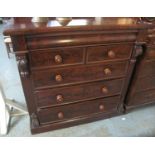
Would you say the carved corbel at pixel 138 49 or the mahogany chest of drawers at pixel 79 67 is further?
the carved corbel at pixel 138 49

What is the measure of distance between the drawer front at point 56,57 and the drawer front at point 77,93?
0.79 feet

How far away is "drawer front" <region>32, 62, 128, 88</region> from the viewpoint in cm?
109

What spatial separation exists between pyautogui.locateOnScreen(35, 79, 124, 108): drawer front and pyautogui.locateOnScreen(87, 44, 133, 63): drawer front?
235 mm

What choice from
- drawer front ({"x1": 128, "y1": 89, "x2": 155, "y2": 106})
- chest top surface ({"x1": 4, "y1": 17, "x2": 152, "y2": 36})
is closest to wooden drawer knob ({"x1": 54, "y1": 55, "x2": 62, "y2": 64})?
chest top surface ({"x1": 4, "y1": 17, "x2": 152, "y2": 36})

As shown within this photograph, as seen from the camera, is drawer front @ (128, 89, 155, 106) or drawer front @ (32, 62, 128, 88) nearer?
drawer front @ (32, 62, 128, 88)

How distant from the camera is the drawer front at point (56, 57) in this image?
980 mm

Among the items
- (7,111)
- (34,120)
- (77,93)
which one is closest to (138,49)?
(77,93)

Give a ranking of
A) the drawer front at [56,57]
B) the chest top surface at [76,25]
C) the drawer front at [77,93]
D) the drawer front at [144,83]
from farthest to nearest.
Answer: the drawer front at [144,83], the drawer front at [77,93], the drawer front at [56,57], the chest top surface at [76,25]

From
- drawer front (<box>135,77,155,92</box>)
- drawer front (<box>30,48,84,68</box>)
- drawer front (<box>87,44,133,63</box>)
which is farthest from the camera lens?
drawer front (<box>135,77,155,92</box>)

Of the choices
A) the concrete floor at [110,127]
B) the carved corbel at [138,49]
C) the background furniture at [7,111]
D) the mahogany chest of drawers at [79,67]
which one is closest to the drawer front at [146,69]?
the mahogany chest of drawers at [79,67]

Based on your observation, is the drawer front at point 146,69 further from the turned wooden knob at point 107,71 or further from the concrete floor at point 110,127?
the concrete floor at point 110,127

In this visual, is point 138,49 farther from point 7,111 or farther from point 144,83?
point 7,111

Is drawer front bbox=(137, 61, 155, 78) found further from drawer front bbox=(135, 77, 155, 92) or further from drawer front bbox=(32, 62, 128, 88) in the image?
drawer front bbox=(32, 62, 128, 88)
